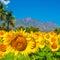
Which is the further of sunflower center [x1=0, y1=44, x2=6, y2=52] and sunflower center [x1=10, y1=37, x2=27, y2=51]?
sunflower center [x1=0, y1=44, x2=6, y2=52]

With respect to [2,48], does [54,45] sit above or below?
above

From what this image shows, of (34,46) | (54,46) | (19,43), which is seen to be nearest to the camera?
(19,43)

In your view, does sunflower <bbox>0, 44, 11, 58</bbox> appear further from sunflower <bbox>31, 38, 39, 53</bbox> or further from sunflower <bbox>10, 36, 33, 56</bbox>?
sunflower <bbox>31, 38, 39, 53</bbox>

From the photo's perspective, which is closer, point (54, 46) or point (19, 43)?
point (19, 43)

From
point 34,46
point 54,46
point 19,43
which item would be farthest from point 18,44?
point 54,46

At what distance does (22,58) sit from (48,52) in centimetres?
166

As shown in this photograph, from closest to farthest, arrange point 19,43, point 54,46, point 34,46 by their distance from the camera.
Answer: point 19,43 < point 34,46 < point 54,46

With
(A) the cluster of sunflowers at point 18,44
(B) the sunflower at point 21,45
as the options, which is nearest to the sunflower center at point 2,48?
(A) the cluster of sunflowers at point 18,44

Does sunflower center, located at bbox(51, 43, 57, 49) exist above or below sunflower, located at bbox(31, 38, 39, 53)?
above

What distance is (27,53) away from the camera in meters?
4.63

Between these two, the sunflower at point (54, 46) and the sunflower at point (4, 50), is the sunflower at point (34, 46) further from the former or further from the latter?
the sunflower at point (54, 46)

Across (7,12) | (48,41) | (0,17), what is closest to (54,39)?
(48,41)

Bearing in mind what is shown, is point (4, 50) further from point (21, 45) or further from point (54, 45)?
point (54, 45)

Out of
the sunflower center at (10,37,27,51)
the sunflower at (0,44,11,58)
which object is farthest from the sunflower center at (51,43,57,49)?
the sunflower center at (10,37,27,51)
